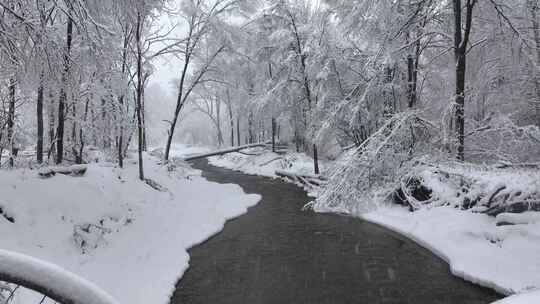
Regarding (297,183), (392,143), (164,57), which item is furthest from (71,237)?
(297,183)

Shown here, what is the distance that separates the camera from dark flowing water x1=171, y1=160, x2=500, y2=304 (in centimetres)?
726

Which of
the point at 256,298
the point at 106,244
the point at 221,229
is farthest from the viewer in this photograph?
the point at 221,229

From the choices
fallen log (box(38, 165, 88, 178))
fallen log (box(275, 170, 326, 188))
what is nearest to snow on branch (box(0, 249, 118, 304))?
fallen log (box(38, 165, 88, 178))

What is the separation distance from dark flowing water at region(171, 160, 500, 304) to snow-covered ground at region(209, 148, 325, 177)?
41.3 ft

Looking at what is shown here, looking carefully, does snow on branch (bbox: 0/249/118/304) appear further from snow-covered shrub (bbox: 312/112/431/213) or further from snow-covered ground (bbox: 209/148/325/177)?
snow-covered ground (bbox: 209/148/325/177)

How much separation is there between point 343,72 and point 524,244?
15327 millimetres

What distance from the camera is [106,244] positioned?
8906 millimetres

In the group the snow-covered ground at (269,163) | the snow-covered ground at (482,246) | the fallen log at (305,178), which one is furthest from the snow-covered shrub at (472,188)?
the snow-covered ground at (269,163)

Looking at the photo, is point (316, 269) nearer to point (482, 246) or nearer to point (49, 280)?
point (482, 246)

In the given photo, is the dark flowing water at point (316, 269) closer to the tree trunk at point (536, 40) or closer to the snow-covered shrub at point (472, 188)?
the snow-covered shrub at point (472, 188)

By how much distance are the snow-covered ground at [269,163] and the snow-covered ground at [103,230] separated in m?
13.9

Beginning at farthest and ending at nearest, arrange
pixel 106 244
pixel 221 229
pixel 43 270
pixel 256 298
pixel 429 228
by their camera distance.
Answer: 1. pixel 221 229
2. pixel 429 228
3. pixel 106 244
4. pixel 256 298
5. pixel 43 270

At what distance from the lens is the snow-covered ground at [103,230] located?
23.7ft

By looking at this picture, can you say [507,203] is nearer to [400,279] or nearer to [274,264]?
[400,279]
